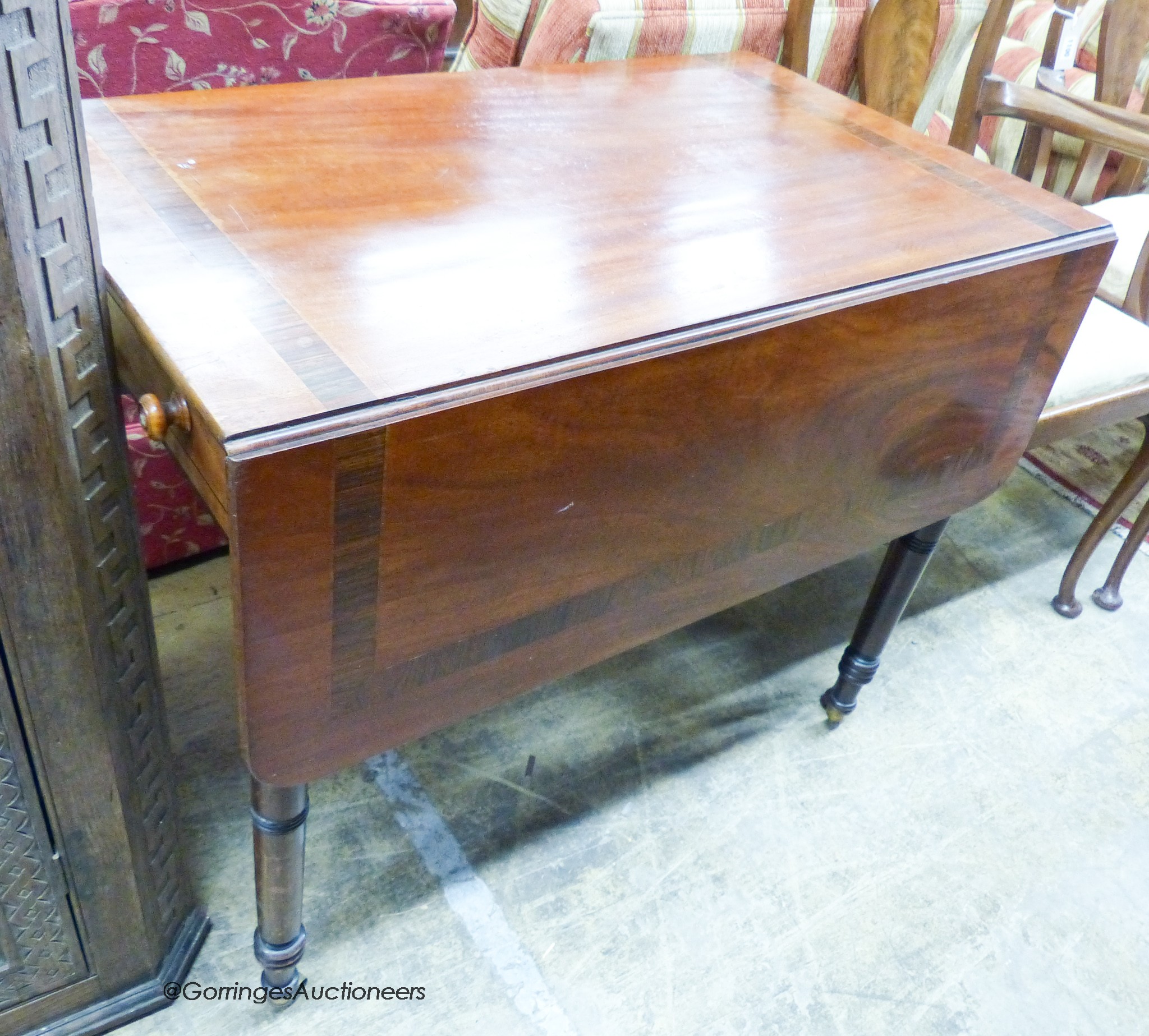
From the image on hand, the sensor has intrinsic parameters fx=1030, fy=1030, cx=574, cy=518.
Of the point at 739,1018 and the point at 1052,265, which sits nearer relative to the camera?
the point at 1052,265

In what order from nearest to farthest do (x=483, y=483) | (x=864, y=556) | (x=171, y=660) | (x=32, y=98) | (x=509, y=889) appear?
(x=32, y=98), (x=483, y=483), (x=509, y=889), (x=171, y=660), (x=864, y=556)

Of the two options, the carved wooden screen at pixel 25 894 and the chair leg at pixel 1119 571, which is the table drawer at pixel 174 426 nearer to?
the carved wooden screen at pixel 25 894

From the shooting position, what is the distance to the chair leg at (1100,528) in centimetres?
153

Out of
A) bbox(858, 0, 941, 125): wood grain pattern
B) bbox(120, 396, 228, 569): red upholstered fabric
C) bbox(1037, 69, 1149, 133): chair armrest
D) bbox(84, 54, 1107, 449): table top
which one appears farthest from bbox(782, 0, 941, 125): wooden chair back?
bbox(120, 396, 228, 569): red upholstered fabric

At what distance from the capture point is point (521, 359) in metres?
0.66

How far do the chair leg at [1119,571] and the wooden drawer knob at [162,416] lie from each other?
57.6 inches

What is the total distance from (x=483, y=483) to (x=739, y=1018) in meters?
0.70

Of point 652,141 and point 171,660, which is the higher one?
point 652,141

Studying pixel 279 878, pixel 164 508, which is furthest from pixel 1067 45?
pixel 279 878

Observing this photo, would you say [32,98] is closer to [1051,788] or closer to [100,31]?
[100,31]

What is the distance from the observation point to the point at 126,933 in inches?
36.4

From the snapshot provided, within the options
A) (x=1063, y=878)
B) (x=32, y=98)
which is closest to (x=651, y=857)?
(x=1063, y=878)

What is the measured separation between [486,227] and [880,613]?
728 millimetres

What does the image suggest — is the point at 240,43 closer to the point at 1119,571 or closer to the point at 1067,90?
the point at 1067,90
